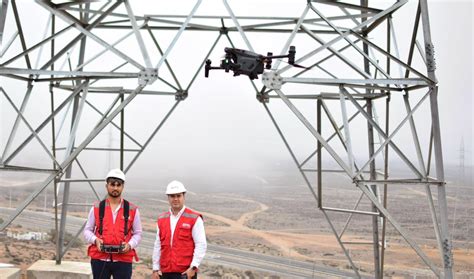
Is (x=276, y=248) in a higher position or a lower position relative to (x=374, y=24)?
lower

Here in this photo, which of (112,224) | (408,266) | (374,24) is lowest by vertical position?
(408,266)

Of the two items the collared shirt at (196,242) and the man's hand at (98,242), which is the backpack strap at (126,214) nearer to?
the man's hand at (98,242)

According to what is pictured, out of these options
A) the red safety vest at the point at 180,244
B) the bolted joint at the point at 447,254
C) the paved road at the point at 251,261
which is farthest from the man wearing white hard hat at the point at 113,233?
the paved road at the point at 251,261

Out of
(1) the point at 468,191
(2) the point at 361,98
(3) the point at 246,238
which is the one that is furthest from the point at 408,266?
(2) the point at 361,98

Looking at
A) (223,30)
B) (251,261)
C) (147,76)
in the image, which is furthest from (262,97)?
(251,261)

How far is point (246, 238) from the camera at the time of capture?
205ft

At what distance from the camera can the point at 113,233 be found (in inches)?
298

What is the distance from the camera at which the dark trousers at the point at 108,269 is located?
766 cm

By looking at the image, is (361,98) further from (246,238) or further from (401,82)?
(246,238)

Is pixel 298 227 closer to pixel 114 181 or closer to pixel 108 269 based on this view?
pixel 108 269

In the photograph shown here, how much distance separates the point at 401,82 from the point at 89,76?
5.24 meters

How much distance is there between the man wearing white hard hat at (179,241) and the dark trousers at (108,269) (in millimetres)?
533

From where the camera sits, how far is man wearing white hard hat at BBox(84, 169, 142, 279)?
7.53 meters

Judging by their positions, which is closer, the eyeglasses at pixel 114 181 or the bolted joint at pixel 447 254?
the eyeglasses at pixel 114 181
